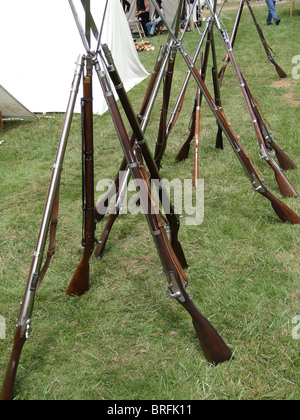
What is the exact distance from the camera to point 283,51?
11.1 metres

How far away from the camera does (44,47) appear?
803cm

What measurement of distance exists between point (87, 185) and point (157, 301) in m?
1.05

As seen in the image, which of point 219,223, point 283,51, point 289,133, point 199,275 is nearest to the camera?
point 199,275

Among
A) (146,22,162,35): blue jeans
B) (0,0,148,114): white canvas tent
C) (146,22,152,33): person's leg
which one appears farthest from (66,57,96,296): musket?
(146,22,152,33): person's leg

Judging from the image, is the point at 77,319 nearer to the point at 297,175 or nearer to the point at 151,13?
the point at 297,175

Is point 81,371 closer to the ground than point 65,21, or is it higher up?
closer to the ground

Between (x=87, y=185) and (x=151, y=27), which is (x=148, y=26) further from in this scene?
(x=87, y=185)

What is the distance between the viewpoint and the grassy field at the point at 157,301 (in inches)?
93.3

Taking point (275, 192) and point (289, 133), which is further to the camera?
point (289, 133)

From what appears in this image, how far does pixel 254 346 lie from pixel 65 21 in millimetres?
7519

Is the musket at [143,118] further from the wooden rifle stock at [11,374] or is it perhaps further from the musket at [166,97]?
the wooden rifle stock at [11,374]

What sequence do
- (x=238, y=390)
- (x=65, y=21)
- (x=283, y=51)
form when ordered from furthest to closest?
(x=283, y=51), (x=65, y=21), (x=238, y=390)

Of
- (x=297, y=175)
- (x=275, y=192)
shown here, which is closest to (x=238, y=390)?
(x=275, y=192)

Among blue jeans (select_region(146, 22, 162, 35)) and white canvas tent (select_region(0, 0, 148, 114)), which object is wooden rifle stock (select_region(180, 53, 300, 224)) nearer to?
white canvas tent (select_region(0, 0, 148, 114))
